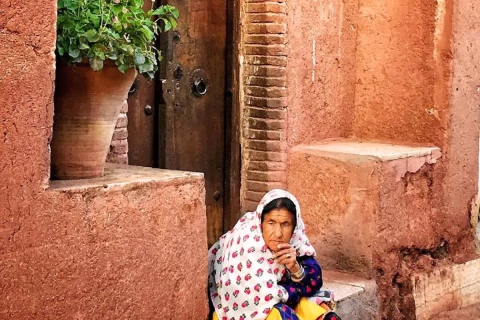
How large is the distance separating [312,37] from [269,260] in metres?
1.82

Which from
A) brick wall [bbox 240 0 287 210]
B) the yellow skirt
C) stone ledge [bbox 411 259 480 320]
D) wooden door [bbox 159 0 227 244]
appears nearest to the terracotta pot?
the yellow skirt

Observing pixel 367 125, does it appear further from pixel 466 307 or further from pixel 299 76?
pixel 466 307

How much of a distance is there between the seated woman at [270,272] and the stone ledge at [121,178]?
399 millimetres

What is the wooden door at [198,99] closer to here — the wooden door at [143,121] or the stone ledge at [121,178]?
the wooden door at [143,121]

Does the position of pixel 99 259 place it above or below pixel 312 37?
below

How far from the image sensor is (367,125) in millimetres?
5445

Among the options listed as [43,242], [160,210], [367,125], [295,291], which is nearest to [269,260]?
[295,291]

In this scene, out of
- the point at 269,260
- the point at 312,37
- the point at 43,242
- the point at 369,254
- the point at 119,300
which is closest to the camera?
the point at 43,242

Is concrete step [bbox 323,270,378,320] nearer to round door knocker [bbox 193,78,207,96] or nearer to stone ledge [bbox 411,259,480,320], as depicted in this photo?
stone ledge [bbox 411,259,480,320]

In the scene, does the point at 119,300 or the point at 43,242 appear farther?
the point at 119,300

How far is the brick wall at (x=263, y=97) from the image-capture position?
186 inches

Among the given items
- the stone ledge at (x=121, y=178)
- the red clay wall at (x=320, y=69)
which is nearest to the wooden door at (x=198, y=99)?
the red clay wall at (x=320, y=69)

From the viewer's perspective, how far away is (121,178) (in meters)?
3.33

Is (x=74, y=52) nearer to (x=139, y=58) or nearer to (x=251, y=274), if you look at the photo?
(x=139, y=58)
